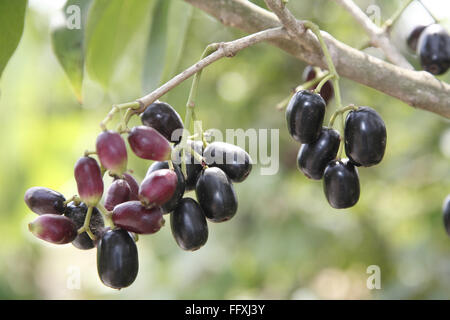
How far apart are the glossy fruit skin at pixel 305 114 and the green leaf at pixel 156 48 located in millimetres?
515

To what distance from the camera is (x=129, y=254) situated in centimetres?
79

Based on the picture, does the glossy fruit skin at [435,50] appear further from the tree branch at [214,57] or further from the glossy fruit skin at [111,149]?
the glossy fruit skin at [111,149]

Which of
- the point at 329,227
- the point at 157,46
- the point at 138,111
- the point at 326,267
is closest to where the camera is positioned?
the point at 138,111

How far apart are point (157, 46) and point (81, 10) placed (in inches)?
11.1

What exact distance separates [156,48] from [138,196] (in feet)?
2.21

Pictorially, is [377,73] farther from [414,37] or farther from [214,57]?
[414,37]

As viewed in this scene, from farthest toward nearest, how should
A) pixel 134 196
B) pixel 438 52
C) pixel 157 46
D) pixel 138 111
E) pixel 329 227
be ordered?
pixel 329 227
pixel 157 46
pixel 438 52
pixel 134 196
pixel 138 111

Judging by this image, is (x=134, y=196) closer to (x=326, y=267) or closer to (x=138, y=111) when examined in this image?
(x=138, y=111)

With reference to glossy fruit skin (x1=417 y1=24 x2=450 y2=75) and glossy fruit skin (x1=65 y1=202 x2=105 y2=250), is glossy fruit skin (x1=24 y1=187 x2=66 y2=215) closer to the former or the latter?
glossy fruit skin (x1=65 y1=202 x2=105 y2=250)

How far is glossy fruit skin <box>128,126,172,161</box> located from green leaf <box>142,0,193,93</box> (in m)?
0.57

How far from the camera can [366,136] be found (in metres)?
0.86

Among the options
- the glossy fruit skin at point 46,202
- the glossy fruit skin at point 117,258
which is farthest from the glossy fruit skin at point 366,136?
the glossy fruit skin at point 46,202

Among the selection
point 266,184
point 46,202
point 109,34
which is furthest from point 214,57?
point 266,184
